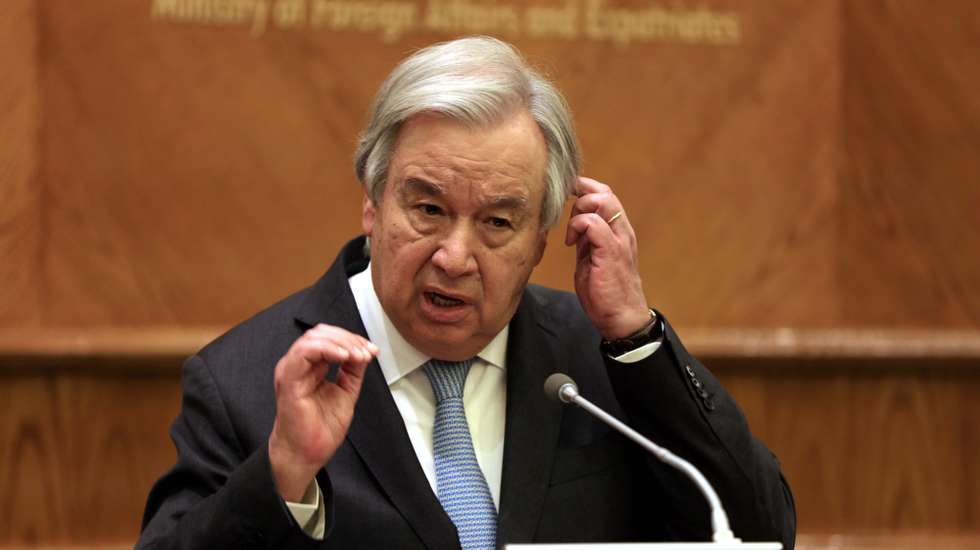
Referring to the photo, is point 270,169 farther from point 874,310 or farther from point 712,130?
point 874,310

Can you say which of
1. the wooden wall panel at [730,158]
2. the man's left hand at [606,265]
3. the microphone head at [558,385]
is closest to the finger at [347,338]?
the microphone head at [558,385]

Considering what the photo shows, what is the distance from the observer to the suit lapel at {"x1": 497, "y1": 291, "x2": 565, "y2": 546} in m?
2.27

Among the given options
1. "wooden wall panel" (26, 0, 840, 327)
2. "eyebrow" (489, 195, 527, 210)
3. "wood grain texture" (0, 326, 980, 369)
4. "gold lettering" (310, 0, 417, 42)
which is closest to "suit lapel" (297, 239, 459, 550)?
"eyebrow" (489, 195, 527, 210)

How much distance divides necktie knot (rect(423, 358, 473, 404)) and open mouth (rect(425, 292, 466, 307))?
0.42 ft

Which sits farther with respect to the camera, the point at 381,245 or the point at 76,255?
the point at 76,255

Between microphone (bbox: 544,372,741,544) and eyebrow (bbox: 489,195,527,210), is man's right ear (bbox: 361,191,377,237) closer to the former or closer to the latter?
eyebrow (bbox: 489,195,527,210)

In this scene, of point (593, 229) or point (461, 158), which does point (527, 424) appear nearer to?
point (593, 229)

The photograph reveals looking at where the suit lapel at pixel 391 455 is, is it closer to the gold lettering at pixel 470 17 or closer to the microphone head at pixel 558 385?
the microphone head at pixel 558 385

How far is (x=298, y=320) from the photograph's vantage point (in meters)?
2.41

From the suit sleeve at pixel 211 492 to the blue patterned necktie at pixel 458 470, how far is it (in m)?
0.26

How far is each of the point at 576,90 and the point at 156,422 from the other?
1.41 m

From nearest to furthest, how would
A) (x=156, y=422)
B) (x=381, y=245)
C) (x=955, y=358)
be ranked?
(x=381, y=245) < (x=156, y=422) < (x=955, y=358)

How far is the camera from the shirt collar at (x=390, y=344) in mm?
2391

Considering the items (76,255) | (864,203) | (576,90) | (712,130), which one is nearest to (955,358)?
(864,203)
